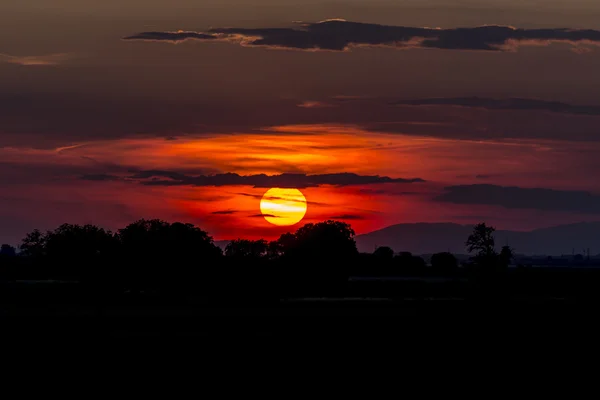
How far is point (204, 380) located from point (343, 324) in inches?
1856

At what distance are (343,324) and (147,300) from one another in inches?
1980

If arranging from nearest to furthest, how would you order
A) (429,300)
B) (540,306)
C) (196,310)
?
1. (196,310)
2. (540,306)
3. (429,300)

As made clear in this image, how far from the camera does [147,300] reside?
156750 mm

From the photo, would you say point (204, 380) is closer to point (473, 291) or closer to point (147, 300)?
point (147, 300)

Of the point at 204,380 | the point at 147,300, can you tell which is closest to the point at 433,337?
the point at 204,380

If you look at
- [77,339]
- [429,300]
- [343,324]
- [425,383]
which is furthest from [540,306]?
[425,383]

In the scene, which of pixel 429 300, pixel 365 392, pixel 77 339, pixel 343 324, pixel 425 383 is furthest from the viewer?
pixel 429 300

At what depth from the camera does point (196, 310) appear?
5300 inches

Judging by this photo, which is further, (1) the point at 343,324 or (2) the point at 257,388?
→ (1) the point at 343,324

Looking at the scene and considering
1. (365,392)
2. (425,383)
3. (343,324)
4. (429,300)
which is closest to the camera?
(365,392)

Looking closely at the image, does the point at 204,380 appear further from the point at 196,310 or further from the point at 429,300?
the point at 429,300

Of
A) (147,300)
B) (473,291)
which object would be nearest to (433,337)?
(147,300)

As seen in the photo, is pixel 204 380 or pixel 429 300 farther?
pixel 429 300

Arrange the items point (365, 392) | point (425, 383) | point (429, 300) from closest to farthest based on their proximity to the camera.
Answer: point (365, 392)
point (425, 383)
point (429, 300)
